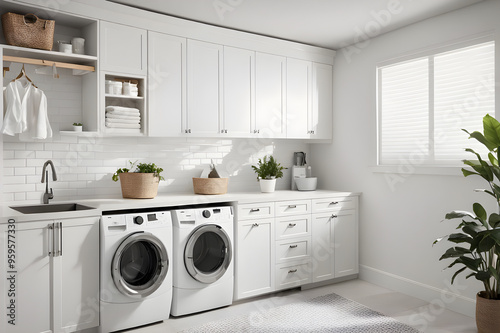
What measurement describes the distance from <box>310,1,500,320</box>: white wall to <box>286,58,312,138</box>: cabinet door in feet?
1.38

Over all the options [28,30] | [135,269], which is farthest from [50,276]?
[28,30]

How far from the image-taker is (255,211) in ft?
13.0

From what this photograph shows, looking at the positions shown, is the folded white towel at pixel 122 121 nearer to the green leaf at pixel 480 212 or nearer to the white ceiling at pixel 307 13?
the white ceiling at pixel 307 13

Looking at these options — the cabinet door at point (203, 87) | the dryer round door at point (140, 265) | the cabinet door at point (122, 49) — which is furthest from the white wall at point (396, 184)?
the dryer round door at point (140, 265)

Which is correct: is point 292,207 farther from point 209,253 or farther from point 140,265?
point 140,265

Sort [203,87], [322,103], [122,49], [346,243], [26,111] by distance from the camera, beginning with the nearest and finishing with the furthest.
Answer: [26,111] < [122,49] < [203,87] < [346,243] < [322,103]

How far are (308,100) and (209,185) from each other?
164 centimetres

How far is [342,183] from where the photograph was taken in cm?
493

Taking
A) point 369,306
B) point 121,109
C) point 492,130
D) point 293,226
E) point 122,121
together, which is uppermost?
point 121,109

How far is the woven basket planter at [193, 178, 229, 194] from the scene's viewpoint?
4.04m

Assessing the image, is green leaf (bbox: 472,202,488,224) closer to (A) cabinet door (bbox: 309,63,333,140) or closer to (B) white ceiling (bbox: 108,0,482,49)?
(B) white ceiling (bbox: 108,0,482,49)

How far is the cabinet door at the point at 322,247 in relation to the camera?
4332 millimetres

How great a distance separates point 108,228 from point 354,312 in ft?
7.26

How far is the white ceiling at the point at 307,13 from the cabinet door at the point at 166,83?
0.93ft
